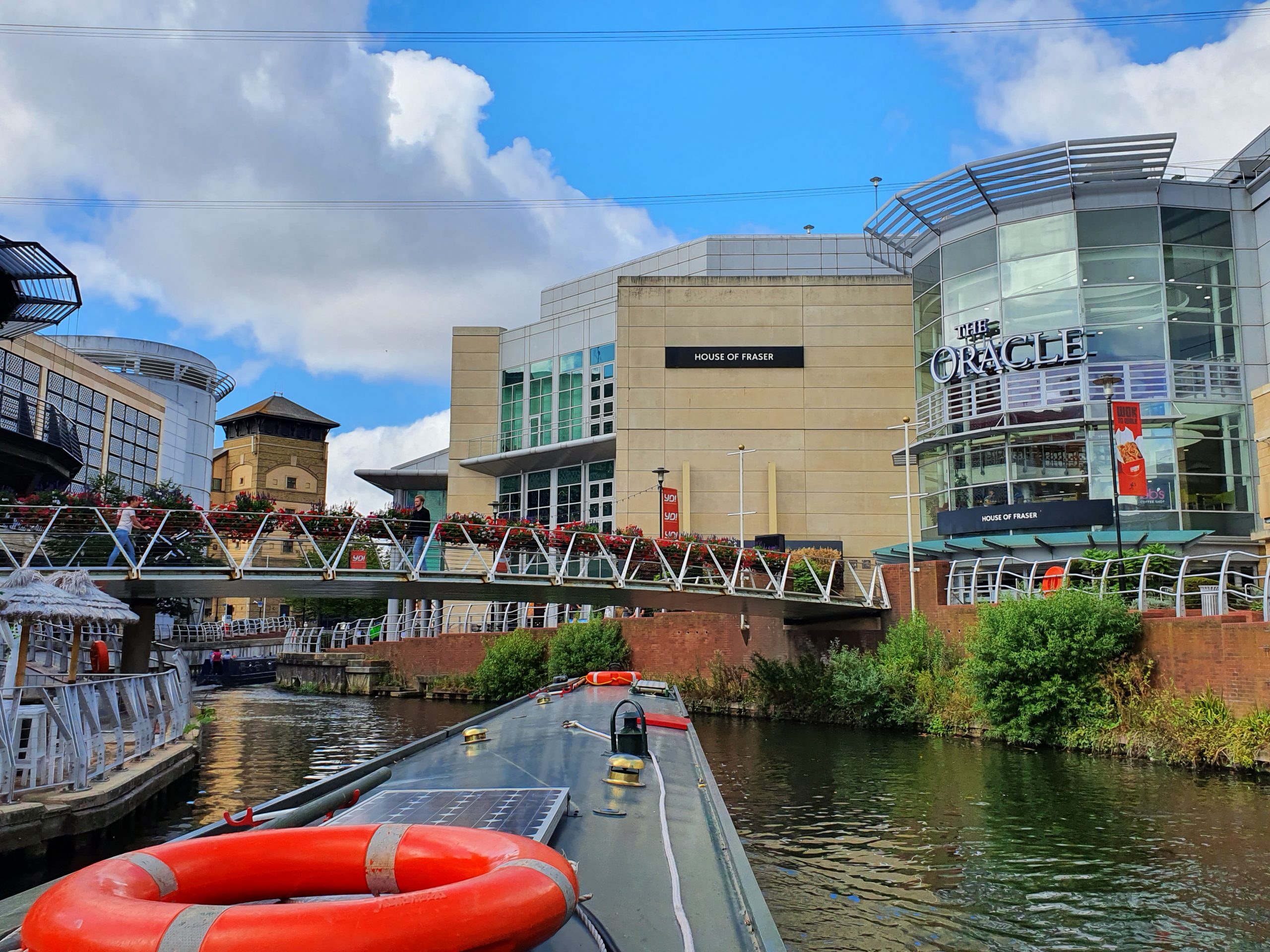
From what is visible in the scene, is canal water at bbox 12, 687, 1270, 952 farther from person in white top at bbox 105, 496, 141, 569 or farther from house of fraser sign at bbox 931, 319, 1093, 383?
house of fraser sign at bbox 931, 319, 1093, 383

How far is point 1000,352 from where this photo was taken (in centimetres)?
3203

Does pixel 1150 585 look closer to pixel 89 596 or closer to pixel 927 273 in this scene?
pixel 927 273

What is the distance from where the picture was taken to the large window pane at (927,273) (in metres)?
36.5

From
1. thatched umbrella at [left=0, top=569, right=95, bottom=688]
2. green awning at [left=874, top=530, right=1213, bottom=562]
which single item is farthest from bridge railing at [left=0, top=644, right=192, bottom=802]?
green awning at [left=874, top=530, right=1213, bottom=562]

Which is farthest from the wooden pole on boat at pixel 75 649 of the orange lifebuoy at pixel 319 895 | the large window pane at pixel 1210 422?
the large window pane at pixel 1210 422

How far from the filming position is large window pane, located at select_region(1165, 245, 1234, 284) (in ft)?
102

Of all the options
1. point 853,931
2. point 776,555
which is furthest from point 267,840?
point 776,555

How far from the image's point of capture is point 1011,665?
1988 cm

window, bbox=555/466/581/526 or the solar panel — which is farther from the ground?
window, bbox=555/466/581/526

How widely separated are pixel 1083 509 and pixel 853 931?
23.9 meters

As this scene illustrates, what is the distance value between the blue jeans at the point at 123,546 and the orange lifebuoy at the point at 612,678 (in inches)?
330

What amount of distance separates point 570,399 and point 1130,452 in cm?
2541

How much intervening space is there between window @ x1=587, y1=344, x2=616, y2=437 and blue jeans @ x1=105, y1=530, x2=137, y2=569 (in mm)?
28024

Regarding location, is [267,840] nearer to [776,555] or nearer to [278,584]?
[278,584]
